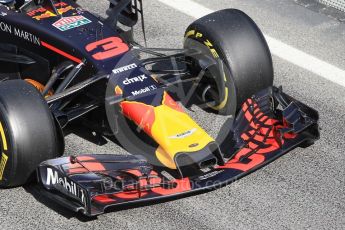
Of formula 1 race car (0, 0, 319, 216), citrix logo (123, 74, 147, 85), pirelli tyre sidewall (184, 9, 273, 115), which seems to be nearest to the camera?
formula 1 race car (0, 0, 319, 216)

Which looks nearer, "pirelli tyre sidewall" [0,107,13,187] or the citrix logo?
"pirelli tyre sidewall" [0,107,13,187]

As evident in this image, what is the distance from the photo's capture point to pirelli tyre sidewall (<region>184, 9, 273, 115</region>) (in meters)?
6.43

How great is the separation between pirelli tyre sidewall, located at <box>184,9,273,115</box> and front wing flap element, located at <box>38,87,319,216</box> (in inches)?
18.5

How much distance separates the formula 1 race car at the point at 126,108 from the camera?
5.38m

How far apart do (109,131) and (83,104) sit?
316 millimetres

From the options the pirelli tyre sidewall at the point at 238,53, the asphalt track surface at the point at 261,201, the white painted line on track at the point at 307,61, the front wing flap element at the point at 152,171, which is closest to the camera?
the front wing flap element at the point at 152,171

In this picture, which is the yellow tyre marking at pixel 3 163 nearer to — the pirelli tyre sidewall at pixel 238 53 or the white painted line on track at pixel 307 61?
the pirelli tyre sidewall at pixel 238 53

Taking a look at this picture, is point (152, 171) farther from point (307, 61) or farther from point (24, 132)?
point (307, 61)

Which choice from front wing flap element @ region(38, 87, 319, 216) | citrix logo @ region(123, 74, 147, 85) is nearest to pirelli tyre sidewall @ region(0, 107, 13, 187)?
front wing flap element @ region(38, 87, 319, 216)

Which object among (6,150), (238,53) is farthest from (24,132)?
(238,53)

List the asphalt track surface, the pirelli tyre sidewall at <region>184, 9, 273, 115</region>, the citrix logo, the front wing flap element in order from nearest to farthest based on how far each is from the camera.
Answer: the front wing flap element → the asphalt track surface → the citrix logo → the pirelli tyre sidewall at <region>184, 9, 273, 115</region>

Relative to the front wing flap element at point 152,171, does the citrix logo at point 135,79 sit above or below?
above

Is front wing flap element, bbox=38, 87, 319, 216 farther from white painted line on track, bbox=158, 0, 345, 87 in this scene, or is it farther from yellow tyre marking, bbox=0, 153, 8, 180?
white painted line on track, bbox=158, 0, 345, 87

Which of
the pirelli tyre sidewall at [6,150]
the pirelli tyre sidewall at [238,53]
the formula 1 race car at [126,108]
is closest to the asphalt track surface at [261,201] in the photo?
the formula 1 race car at [126,108]
